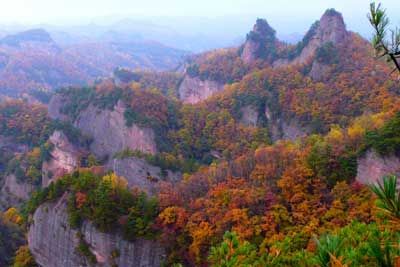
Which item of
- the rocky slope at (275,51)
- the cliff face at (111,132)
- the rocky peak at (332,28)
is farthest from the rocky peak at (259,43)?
the cliff face at (111,132)

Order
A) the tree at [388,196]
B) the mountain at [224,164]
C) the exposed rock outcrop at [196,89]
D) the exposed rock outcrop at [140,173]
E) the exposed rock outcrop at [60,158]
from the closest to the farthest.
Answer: the tree at [388,196]
the mountain at [224,164]
the exposed rock outcrop at [140,173]
the exposed rock outcrop at [60,158]
the exposed rock outcrop at [196,89]

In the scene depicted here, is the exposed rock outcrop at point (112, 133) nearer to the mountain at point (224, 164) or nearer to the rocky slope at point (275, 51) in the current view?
the mountain at point (224, 164)

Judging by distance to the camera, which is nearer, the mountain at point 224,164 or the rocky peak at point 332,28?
the mountain at point 224,164

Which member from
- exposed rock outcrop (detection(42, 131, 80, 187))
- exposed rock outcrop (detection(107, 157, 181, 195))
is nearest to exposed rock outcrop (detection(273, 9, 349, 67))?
exposed rock outcrop (detection(107, 157, 181, 195))

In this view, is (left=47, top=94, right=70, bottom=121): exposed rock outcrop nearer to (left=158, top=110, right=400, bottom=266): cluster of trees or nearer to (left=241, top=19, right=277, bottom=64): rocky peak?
(left=241, top=19, right=277, bottom=64): rocky peak

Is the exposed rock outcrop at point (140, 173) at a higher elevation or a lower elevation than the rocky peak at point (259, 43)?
lower

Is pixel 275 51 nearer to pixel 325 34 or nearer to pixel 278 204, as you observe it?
pixel 325 34

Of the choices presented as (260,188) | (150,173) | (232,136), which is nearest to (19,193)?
(150,173)

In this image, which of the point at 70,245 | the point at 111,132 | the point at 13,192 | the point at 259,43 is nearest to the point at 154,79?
the point at 259,43
